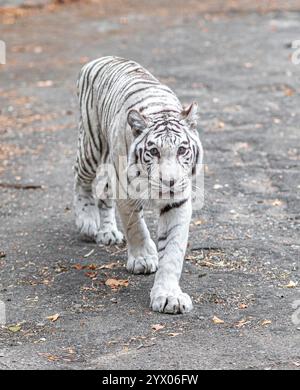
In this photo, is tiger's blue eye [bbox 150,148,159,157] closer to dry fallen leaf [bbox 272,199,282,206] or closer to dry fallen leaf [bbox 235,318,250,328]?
dry fallen leaf [bbox 235,318,250,328]

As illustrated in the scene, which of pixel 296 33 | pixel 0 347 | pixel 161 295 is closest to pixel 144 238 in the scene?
pixel 161 295

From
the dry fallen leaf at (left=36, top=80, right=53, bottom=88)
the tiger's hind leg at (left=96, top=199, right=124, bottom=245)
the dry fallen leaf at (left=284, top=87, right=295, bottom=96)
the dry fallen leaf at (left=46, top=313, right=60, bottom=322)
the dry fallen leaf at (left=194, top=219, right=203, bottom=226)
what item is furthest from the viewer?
the dry fallen leaf at (left=36, top=80, right=53, bottom=88)

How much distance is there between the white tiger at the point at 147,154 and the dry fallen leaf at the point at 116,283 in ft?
0.37

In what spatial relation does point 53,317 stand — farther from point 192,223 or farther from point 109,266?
point 192,223

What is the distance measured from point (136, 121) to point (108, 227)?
1.36 m

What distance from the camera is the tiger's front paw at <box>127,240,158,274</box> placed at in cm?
539

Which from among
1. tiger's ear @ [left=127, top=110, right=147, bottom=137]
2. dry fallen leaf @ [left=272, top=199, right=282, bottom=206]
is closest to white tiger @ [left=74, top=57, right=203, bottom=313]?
tiger's ear @ [left=127, top=110, right=147, bottom=137]

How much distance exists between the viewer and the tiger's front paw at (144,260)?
5.39 metres

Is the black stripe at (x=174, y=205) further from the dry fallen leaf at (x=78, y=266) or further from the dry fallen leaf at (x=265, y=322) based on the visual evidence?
the dry fallen leaf at (x=78, y=266)

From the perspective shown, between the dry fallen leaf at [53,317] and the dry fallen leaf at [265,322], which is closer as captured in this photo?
the dry fallen leaf at [265,322]

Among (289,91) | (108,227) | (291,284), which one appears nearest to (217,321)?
(291,284)

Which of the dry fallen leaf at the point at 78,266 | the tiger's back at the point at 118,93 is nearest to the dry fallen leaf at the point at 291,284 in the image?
the tiger's back at the point at 118,93

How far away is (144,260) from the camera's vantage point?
5.39 metres
